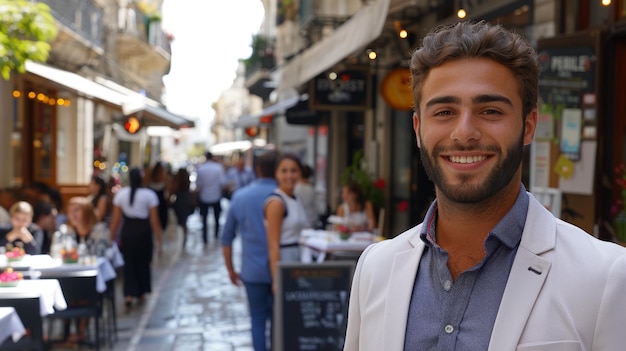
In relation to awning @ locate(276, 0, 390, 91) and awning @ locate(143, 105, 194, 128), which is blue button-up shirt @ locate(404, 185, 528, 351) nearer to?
awning @ locate(276, 0, 390, 91)

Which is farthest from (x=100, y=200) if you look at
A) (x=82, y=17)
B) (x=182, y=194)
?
(x=82, y=17)

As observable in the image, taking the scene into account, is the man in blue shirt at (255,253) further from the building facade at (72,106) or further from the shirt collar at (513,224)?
the building facade at (72,106)

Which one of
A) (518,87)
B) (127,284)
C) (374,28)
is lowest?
(127,284)

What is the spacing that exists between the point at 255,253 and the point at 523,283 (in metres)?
5.67

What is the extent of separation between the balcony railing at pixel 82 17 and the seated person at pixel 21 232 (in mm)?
8640

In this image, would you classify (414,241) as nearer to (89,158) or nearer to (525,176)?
(525,176)

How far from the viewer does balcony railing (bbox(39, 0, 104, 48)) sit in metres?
17.8

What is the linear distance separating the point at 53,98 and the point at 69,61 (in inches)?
48.5

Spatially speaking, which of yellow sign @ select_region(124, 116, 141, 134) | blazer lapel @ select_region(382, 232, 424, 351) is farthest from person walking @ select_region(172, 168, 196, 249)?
blazer lapel @ select_region(382, 232, 424, 351)

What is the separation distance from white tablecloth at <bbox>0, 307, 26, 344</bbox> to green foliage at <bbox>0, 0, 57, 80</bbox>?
305 cm

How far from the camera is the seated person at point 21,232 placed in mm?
8820

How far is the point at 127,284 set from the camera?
1175cm

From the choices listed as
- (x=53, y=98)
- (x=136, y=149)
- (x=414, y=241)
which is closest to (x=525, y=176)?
(x=414, y=241)

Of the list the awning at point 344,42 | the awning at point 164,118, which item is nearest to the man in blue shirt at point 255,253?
the awning at point 344,42
